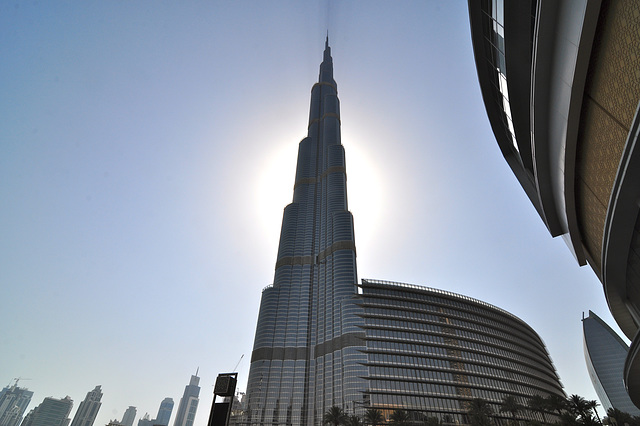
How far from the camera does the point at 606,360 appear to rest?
145250 millimetres

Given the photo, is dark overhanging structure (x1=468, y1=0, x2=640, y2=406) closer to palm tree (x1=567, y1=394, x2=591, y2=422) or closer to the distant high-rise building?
palm tree (x1=567, y1=394, x2=591, y2=422)

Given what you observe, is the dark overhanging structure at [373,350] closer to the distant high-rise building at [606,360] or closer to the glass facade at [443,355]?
the glass facade at [443,355]

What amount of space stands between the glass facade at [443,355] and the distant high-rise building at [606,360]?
104 ft

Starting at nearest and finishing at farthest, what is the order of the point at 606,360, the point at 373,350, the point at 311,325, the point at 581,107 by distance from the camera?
the point at 581,107 < the point at 373,350 < the point at 311,325 < the point at 606,360

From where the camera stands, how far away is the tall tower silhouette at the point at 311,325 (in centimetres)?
10944

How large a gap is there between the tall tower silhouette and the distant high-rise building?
11988 centimetres

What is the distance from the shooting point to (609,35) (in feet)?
30.8

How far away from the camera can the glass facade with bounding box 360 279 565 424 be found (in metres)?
96.9

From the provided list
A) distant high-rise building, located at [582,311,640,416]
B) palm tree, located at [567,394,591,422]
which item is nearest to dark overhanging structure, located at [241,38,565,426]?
distant high-rise building, located at [582,311,640,416]

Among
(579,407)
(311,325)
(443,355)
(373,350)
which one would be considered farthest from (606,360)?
(311,325)

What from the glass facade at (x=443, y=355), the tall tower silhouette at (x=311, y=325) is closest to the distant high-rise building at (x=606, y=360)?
the glass facade at (x=443, y=355)

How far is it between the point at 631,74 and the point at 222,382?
89.4 feet

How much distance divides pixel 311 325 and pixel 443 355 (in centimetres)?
5246

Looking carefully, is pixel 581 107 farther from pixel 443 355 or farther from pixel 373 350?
pixel 443 355
